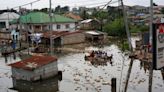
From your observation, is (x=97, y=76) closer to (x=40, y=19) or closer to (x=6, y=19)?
(x=40, y=19)

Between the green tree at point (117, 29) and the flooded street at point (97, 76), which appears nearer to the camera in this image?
the flooded street at point (97, 76)

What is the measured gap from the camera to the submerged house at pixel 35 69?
87.0 feet

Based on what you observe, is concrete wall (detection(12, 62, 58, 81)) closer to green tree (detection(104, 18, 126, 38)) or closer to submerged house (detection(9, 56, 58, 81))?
submerged house (detection(9, 56, 58, 81))

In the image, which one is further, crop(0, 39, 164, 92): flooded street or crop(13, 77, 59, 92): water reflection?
crop(13, 77, 59, 92): water reflection

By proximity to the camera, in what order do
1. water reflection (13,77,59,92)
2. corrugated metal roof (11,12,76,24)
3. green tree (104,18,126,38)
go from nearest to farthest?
water reflection (13,77,59,92), green tree (104,18,126,38), corrugated metal roof (11,12,76,24)

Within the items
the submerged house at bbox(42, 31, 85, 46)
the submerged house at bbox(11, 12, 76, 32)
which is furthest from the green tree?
the submerged house at bbox(42, 31, 85, 46)

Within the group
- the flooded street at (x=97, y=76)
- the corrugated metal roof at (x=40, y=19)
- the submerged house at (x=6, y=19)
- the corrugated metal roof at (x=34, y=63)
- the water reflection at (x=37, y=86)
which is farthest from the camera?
the submerged house at (x=6, y=19)

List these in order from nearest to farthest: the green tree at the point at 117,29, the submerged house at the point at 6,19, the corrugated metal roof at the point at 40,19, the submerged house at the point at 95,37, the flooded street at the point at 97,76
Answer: the flooded street at the point at 97,76 < the submerged house at the point at 95,37 < the green tree at the point at 117,29 < the corrugated metal roof at the point at 40,19 < the submerged house at the point at 6,19

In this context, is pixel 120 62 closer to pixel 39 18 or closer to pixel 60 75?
pixel 60 75

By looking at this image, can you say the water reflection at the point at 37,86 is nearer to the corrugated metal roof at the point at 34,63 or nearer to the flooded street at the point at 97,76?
the flooded street at the point at 97,76

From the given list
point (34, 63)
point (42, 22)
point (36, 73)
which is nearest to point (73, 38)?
point (42, 22)

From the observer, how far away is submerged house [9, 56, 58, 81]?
26.5 meters

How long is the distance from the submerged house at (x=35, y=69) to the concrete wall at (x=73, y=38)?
27.4 metres

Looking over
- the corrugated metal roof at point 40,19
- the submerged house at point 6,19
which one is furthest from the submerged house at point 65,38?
the submerged house at point 6,19
